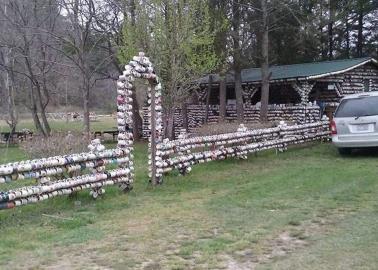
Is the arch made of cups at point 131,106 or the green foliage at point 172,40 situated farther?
the green foliage at point 172,40

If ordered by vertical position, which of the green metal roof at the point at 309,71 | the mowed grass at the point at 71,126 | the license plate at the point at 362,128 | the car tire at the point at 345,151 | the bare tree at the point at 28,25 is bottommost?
the mowed grass at the point at 71,126

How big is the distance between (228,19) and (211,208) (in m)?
13.4

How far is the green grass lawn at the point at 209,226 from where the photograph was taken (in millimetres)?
5340

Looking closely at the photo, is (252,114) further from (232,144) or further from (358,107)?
(358,107)

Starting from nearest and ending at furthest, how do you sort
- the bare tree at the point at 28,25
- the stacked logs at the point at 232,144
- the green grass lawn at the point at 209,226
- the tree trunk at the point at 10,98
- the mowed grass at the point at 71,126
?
the green grass lawn at the point at 209,226, the stacked logs at the point at 232,144, the bare tree at the point at 28,25, the tree trunk at the point at 10,98, the mowed grass at the point at 71,126

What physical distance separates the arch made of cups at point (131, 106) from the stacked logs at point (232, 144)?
174 mm

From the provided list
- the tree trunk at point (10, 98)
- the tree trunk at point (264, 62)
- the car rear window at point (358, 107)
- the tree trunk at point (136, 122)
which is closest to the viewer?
the car rear window at point (358, 107)

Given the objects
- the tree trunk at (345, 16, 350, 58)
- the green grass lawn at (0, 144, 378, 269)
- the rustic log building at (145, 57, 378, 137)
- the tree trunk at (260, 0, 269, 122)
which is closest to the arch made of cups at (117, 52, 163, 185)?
the green grass lawn at (0, 144, 378, 269)


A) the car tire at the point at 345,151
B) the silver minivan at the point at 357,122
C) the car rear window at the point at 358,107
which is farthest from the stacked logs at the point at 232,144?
the car rear window at the point at 358,107

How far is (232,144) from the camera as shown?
13633mm

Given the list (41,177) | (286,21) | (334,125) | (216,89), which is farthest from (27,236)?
(216,89)

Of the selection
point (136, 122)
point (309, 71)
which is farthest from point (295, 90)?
point (136, 122)

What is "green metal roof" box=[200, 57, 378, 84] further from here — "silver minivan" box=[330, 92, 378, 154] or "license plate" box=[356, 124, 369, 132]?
"license plate" box=[356, 124, 369, 132]

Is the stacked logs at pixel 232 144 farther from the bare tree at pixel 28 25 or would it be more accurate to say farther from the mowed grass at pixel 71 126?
the mowed grass at pixel 71 126
